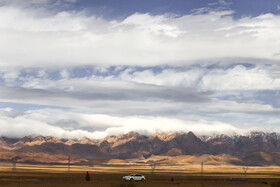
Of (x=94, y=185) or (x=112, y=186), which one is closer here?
(x=112, y=186)

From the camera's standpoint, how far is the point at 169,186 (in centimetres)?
8625

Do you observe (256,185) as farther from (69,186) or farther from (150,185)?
(69,186)

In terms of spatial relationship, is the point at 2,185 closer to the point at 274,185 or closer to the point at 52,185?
the point at 52,185

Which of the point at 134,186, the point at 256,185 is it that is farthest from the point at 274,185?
the point at 134,186

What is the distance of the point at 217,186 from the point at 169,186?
1296 centimetres

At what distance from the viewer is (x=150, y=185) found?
86688 millimetres

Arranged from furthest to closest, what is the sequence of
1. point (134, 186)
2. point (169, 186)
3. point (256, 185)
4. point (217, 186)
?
point (256, 185) → point (217, 186) → point (169, 186) → point (134, 186)

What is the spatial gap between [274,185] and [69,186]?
4918cm

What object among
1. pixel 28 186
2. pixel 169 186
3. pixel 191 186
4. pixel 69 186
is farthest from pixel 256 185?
pixel 28 186

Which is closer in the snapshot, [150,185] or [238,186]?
[150,185]

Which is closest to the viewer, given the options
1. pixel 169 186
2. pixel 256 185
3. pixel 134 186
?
pixel 134 186

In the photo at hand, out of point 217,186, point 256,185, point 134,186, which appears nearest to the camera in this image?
point 134,186

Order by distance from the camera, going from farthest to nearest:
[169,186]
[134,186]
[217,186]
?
1. [217,186]
2. [169,186]
3. [134,186]

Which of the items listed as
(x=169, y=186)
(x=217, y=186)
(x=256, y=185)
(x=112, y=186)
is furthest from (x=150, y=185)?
(x=256, y=185)
